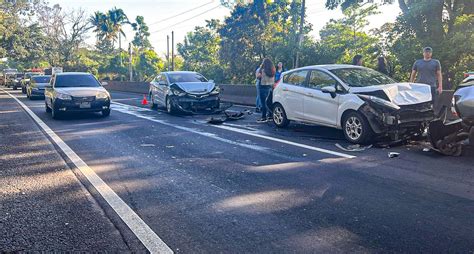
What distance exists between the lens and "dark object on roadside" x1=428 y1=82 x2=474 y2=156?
21.1ft

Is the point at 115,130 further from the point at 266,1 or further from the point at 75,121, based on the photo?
the point at 266,1

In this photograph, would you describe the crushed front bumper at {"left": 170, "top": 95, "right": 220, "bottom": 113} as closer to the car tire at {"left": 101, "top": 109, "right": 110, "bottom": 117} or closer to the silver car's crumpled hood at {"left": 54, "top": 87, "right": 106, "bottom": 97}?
the car tire at {"left": 101, "top": 109, "right": 110, "bottom": 117}

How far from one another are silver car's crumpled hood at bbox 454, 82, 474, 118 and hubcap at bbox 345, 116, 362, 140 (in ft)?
5.82

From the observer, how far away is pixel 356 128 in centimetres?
796

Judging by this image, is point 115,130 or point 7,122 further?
point 7,122

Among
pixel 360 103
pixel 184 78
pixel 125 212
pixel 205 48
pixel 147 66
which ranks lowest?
pixel 125 212

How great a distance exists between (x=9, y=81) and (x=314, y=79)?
51.2 m

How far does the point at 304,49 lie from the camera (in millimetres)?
24859

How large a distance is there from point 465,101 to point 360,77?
2.66m

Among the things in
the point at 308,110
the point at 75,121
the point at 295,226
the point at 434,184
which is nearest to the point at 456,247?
the point at 295,226

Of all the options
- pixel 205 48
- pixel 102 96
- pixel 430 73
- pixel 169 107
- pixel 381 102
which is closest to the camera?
pixel 381 102

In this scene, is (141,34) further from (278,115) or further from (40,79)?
(278,115)

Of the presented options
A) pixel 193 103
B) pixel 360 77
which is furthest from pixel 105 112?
pixel 360 77

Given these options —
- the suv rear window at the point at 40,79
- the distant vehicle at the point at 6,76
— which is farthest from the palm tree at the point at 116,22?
the suv rear window at the point at 40,79
